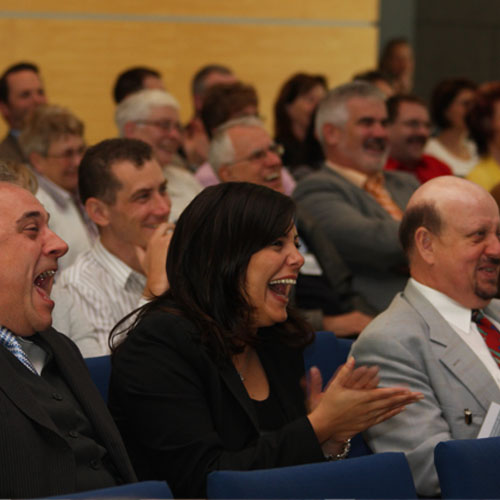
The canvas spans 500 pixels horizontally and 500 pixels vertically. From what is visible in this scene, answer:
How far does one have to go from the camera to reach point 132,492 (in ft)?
5.83

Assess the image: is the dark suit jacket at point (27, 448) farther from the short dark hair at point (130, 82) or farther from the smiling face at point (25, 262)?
the short dark hair at point (130, 82)

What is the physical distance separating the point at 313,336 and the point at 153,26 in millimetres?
5707

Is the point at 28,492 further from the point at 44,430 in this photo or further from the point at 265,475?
the point at 265,475

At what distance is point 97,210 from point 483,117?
3033 mm

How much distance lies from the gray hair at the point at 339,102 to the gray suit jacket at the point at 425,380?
2305 millimetres

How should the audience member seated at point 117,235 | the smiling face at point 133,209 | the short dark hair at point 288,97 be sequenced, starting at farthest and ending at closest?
the short dark hair at point 288,97
the smiling face at point 133,209
the audience member seated at point 117,235

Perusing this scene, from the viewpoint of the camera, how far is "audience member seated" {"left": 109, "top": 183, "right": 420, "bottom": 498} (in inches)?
90.2

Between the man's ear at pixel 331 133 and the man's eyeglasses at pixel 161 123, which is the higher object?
the man's eyeglasses at pixel 161 123

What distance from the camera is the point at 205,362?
237 centimetres

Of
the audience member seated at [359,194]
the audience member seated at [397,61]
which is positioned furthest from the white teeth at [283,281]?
the audience member seated at [397,61]

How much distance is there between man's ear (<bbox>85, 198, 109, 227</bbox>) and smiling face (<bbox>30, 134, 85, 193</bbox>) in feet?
3.28

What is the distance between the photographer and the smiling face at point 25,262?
225 cm

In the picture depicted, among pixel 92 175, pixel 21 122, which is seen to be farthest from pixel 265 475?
pixel 21 122

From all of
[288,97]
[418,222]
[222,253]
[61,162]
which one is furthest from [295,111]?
[222,253]
